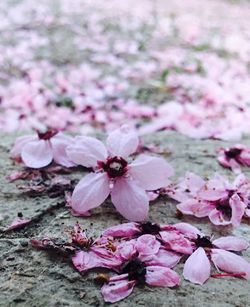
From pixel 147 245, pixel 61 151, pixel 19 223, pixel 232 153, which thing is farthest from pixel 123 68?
pixel 147 245

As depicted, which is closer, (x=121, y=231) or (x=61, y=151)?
(x=121, y=231)

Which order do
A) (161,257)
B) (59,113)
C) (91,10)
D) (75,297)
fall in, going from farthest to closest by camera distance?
(91,10)
(59,113)
(161,257)
(75,297)

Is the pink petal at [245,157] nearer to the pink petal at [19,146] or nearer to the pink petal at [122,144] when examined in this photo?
the pink petal at [122,144]

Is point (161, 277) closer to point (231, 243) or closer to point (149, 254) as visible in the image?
point (149, 254)

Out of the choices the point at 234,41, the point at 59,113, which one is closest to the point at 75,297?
the point at 59,113

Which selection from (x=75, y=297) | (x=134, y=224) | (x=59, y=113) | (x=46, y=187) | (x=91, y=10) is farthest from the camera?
(x=91, y=10)

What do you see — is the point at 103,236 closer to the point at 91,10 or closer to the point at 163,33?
the point at 163,33

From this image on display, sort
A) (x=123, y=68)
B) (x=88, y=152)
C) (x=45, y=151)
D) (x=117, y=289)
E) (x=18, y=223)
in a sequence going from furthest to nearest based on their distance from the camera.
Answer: (x=123, y=68) < (x=45, y=151) < (x=88, y=152) < (x=18, y=223) < (x=117, y=289)

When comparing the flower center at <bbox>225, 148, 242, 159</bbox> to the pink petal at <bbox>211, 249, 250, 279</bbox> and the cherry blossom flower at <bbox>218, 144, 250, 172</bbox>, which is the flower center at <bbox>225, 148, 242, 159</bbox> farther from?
the pink petal at <bbox>211, 249, 250, 279</bbox>
